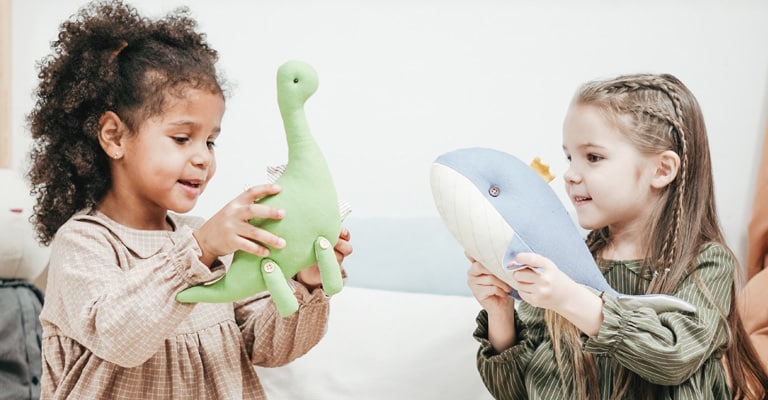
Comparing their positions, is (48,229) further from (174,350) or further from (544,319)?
(544,319)

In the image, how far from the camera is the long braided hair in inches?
37.1

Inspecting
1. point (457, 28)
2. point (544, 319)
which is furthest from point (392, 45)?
point (544, 319)

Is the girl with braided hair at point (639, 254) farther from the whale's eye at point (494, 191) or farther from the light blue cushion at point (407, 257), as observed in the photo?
the light blue cushion at point (407, 257)

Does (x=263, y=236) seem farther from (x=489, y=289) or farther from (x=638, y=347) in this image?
(x=638, y=347)

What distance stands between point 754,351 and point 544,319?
0.90 ft

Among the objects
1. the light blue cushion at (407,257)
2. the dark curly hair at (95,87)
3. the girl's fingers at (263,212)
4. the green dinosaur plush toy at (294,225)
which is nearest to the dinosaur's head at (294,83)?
the green dinosaur plush toy at (294,225)

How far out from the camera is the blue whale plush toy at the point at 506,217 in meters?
0.82

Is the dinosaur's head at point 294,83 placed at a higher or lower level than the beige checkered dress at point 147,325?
higher

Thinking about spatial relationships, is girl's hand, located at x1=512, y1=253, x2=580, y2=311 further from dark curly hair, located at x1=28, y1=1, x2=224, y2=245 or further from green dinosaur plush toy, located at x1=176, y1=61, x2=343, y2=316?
dark curly hair, located at x1=28, y1=1, x2=224, y2=245

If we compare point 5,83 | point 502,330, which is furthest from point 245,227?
point 5,83

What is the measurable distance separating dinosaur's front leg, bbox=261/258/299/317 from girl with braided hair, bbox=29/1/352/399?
69mm

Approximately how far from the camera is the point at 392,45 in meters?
1.47

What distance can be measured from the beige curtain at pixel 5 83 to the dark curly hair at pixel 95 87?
0.63 m

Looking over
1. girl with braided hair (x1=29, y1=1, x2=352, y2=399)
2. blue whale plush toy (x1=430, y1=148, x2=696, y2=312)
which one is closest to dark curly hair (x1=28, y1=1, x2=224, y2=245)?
girl with braided hair (x1=29, y1=1, x2=352, y2=399)
